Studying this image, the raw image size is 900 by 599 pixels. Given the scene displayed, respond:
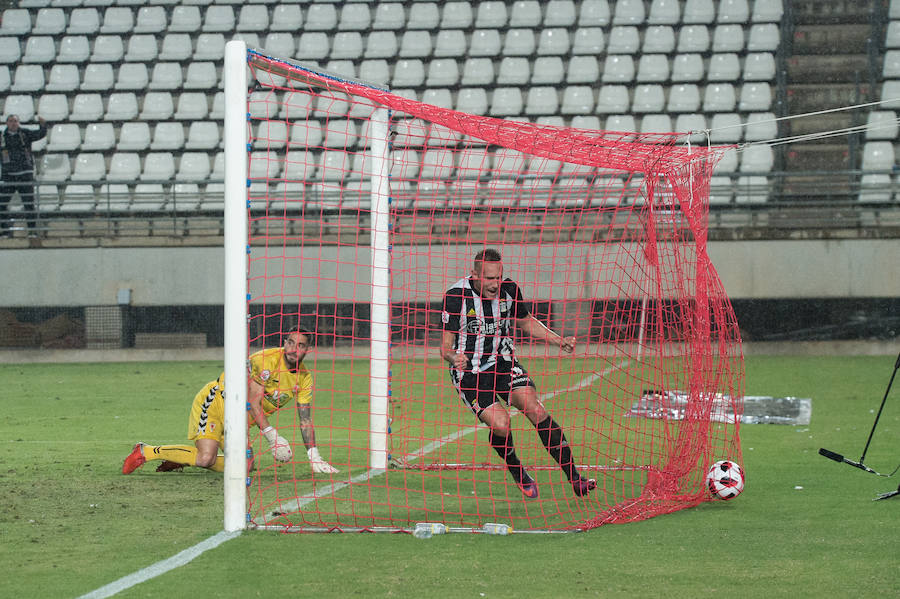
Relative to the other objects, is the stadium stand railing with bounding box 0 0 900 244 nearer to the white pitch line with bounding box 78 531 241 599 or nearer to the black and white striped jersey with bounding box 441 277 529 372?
the black and white striped jersey with bounding box 441 277 529 372

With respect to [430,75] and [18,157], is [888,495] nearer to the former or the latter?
[430,75]

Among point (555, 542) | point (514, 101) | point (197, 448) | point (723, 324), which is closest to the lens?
point (555, 542)

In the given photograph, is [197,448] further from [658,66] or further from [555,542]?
[658,66]

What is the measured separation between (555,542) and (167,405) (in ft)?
21.4

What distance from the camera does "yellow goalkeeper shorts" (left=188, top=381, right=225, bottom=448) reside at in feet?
21.9

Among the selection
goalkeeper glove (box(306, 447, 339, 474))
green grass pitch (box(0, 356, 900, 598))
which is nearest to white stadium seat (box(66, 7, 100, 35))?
green grass pitch (box(0, 356, 900, 598))

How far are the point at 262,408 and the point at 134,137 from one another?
12632 mm

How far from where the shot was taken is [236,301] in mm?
4910

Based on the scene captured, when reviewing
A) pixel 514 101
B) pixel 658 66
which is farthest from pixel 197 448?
pixel 658 66

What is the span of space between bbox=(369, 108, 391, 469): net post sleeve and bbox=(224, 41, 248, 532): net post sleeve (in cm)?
182

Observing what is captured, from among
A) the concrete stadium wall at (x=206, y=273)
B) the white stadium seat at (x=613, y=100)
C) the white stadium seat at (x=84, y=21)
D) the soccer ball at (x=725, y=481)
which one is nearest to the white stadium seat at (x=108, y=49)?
the white stadium seat at (x=84, y=21)

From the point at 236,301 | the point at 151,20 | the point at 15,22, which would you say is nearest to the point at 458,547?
the point at 236,301

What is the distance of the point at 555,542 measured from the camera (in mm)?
4688

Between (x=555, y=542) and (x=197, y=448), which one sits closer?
(x=555, y=542)
